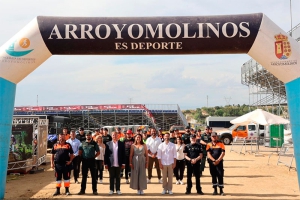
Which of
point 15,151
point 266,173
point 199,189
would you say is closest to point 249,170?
point 266,173

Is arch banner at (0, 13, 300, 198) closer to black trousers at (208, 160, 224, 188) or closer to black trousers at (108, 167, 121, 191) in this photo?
black trousers at (208, 160, 224, 188)

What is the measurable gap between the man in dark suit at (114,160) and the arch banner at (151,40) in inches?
103

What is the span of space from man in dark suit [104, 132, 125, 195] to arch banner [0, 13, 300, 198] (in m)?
2.62

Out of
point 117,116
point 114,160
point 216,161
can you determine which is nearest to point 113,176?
point 114,160

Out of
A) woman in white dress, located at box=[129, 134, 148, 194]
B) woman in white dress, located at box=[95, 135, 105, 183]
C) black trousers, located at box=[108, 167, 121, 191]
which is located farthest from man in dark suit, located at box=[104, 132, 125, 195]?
woman in white dress, located at box=[95, 135, 105, 183]

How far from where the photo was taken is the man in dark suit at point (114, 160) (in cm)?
923

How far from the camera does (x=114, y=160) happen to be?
9234mm

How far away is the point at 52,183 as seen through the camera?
11469 mm

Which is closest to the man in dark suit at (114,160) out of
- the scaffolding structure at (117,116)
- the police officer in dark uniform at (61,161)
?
the police officer in dark uniform at (61,161)

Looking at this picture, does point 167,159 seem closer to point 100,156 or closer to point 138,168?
point 138,168

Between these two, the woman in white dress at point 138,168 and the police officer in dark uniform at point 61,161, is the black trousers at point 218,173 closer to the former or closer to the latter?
the woman in white dress at point 138,168

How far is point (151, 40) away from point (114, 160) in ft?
11.3

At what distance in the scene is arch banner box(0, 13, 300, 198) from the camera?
26.9 ft

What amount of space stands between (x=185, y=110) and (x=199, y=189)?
401 feet
